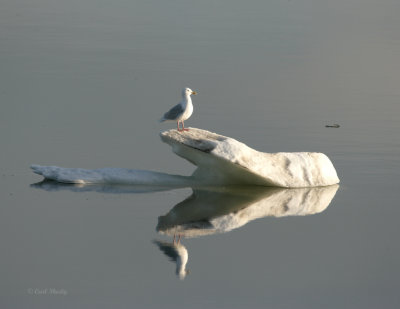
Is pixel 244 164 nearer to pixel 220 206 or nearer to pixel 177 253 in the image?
pixel 220 206

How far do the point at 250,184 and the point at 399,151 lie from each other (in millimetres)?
3605

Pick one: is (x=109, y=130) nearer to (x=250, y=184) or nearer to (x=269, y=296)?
(x=250, y=184)

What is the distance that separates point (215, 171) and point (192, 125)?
3.74 metres

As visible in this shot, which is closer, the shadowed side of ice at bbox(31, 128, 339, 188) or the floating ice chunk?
the floating ice chunk

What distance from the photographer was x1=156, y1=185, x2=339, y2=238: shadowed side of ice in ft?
37.7

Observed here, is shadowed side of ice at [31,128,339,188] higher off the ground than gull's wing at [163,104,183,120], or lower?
lower

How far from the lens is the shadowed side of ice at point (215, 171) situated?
12938 millimetres

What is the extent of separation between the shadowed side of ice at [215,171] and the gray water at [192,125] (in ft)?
0.87

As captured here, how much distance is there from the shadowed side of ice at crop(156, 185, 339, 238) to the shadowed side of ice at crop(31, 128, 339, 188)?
0.18m

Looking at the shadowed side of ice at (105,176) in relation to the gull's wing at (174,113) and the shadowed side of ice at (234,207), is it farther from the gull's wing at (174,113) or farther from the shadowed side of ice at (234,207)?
the gull's wing at (174,113)

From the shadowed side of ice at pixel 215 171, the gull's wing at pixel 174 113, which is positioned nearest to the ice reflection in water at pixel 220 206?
the shadowed side of ice at pixel 215 171

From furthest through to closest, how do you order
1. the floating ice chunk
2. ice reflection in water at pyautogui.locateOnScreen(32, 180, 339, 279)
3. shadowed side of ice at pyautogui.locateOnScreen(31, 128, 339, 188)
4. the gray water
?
shadowed side of ice at pyautogui.locateOnScreen(31, 128, 339, 188) → the floating ice chunk → ice reflection in water at pyautogui.locateOnScreen(32, 180, 339, 279) → the gray water

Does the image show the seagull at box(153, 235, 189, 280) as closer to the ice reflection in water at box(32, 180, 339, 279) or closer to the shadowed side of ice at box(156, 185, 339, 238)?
the ice reflection in water at box(32, 180, 339, 279)

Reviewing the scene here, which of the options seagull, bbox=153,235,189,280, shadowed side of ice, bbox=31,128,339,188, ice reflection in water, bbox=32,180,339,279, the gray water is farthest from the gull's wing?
seagull, bbox=153,235,189,280
